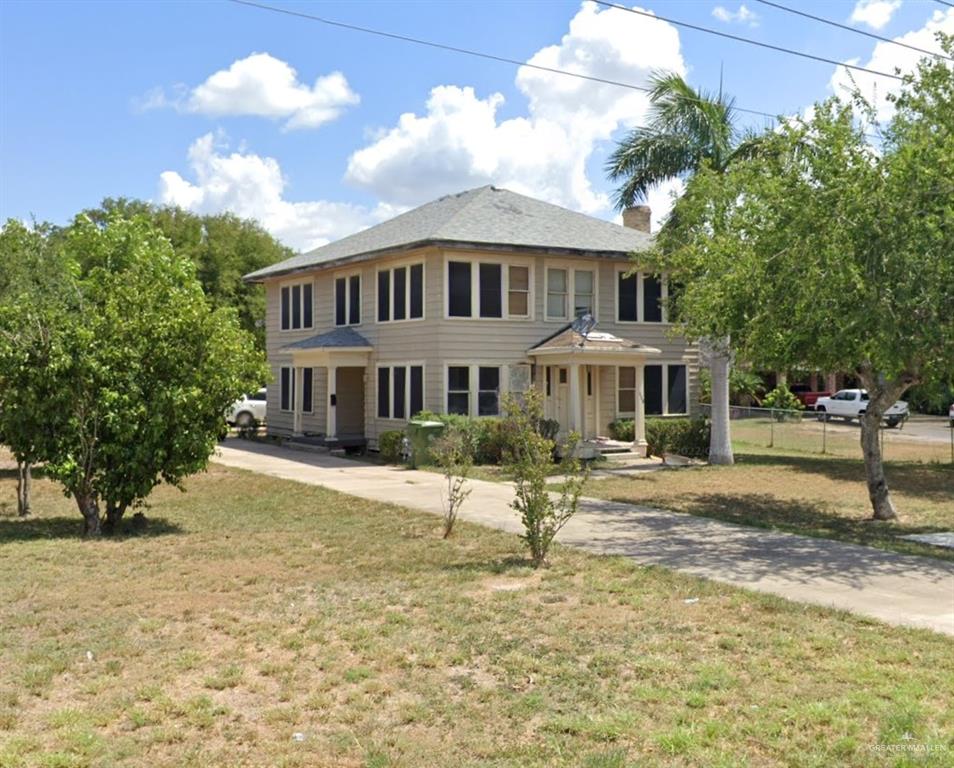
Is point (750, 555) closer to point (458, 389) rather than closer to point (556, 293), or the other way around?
point (458, 389)

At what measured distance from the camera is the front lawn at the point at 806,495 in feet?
42.4

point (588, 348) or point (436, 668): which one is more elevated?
point (588, 348)

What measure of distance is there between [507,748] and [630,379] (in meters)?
20.2

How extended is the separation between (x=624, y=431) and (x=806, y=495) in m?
7.23

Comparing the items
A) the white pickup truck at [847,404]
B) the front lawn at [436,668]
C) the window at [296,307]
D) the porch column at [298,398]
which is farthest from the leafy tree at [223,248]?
the front lawn at [436,668]

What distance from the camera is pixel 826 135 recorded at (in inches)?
508

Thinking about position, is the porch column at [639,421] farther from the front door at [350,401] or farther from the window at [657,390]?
the front door at [350,401]

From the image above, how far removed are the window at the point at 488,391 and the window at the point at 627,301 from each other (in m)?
4.33

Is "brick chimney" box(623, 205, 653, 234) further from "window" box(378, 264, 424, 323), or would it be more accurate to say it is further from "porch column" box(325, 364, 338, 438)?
"porch column" box(325, 364, 338, 438)

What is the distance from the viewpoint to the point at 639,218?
2961 centimetres

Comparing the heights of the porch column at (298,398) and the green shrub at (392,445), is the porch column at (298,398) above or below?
above

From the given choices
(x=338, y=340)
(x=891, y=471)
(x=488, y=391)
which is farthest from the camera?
(x=338, y=340)

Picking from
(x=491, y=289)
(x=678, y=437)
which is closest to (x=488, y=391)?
(x=491, y=289)

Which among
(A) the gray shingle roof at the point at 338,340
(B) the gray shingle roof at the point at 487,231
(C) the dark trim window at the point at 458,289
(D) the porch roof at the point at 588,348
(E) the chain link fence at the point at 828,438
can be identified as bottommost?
(E) the chain link fence at the point at 828,438
